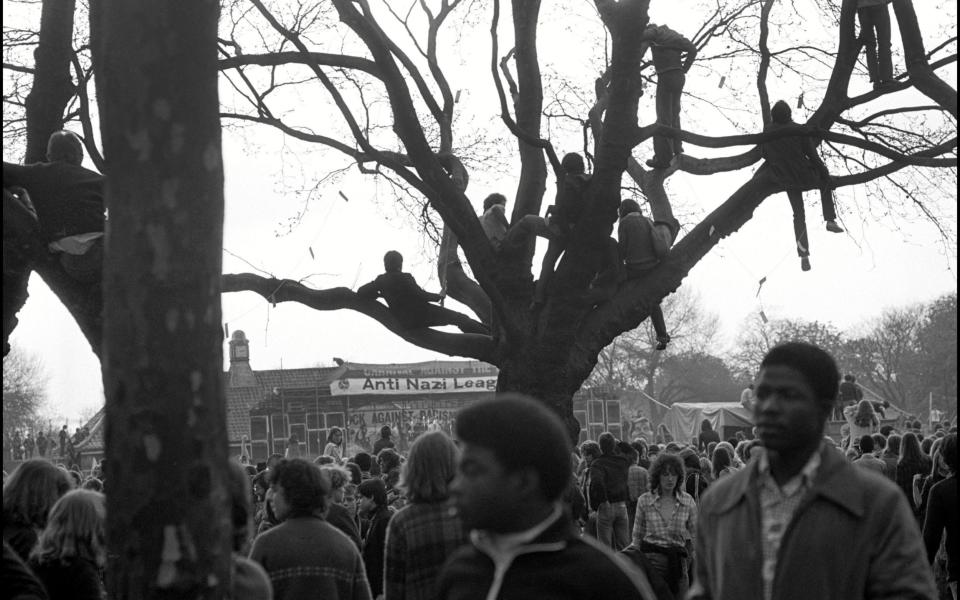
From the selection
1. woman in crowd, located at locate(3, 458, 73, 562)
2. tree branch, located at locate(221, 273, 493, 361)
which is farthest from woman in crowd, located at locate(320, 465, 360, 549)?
tree branch, located at locate(221, 273, 493, 361)

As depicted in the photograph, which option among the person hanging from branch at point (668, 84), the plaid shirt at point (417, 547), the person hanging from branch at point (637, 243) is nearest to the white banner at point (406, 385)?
the person hanging from branch at point (668, 84)

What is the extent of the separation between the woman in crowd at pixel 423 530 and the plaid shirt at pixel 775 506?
1.92 m

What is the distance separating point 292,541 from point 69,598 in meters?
1.14

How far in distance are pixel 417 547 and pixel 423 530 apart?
0.24 feet

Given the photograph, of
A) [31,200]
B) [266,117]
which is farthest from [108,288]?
[266,117]

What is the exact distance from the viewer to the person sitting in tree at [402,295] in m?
12.6

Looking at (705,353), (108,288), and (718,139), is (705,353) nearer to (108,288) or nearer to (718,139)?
(718,139)

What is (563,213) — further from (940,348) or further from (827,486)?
(940,348)

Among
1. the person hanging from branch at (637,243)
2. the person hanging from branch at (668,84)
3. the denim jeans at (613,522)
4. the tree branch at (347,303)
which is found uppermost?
the person hanging from branch at (668,84)

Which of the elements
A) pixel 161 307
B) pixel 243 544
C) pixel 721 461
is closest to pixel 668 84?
pixel 721 461

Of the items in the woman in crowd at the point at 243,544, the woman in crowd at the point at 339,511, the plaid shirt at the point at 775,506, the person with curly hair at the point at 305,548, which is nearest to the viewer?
the plaid shirt at the point at 775,506

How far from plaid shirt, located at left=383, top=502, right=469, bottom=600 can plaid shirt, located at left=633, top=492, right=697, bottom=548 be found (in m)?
4.66

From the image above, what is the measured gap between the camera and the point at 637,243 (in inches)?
496

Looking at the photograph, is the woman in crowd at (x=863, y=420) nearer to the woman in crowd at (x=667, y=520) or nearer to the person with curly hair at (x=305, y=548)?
the woman in crowd at (x=667, y=520)
